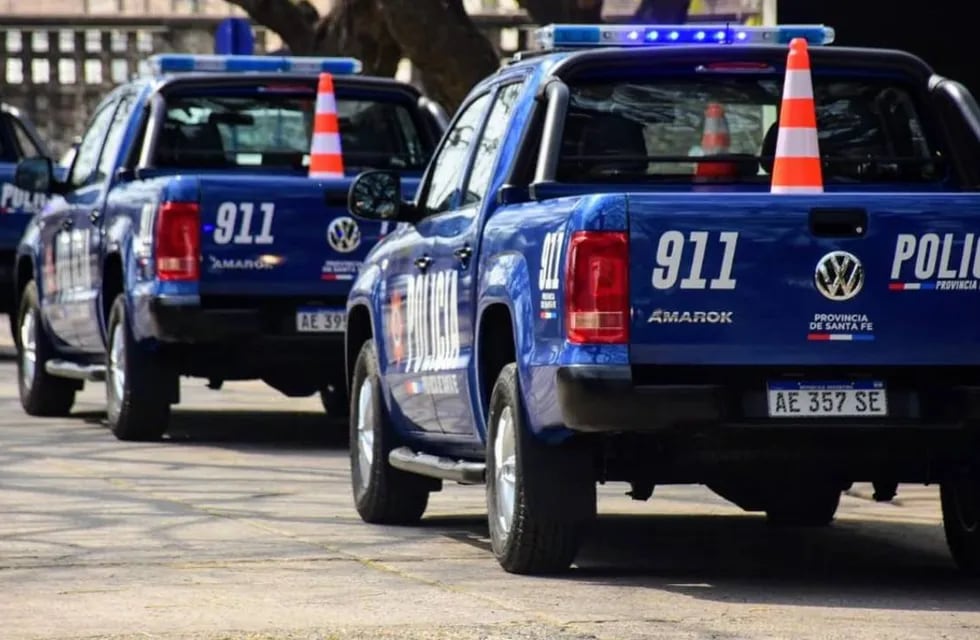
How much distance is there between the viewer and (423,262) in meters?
10.8

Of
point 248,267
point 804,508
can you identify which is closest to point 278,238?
point 248,267

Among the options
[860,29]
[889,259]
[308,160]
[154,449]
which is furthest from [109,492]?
[860,29]

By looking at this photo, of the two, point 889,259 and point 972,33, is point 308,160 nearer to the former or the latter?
point 972,33

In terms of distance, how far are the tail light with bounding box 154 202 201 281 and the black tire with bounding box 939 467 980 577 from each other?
547 centimetres

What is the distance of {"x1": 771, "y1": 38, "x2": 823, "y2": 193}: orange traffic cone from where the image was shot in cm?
977

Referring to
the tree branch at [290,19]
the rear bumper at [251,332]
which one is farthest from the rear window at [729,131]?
the tree branch at [290,19]

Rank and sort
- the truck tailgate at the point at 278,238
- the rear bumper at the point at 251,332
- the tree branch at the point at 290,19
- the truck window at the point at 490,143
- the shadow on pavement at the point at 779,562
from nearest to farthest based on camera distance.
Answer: the shadow on pavement at the point at 779,562
the truck window at the point at 490,143
the truck tailgate at the point at 278,238
the rear bumper at the point at 251,332
the tree branch at the point at 290,19

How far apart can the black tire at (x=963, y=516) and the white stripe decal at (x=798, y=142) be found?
3.91 ft

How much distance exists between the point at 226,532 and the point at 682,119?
2364 millimetres

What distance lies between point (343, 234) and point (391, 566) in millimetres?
4798

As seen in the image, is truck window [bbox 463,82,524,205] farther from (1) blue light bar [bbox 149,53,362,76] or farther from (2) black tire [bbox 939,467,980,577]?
(1) blue light bar [bbox 149,53,362,76]

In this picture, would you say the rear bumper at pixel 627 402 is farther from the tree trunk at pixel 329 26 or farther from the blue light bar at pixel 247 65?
the tree trunk at pixel 329 26

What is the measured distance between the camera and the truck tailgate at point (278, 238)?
14.3m

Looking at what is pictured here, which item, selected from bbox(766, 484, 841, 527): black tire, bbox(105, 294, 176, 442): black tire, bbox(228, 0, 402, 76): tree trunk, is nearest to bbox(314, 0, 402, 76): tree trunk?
bbox(228, 0, 402, 76): tree trunk
